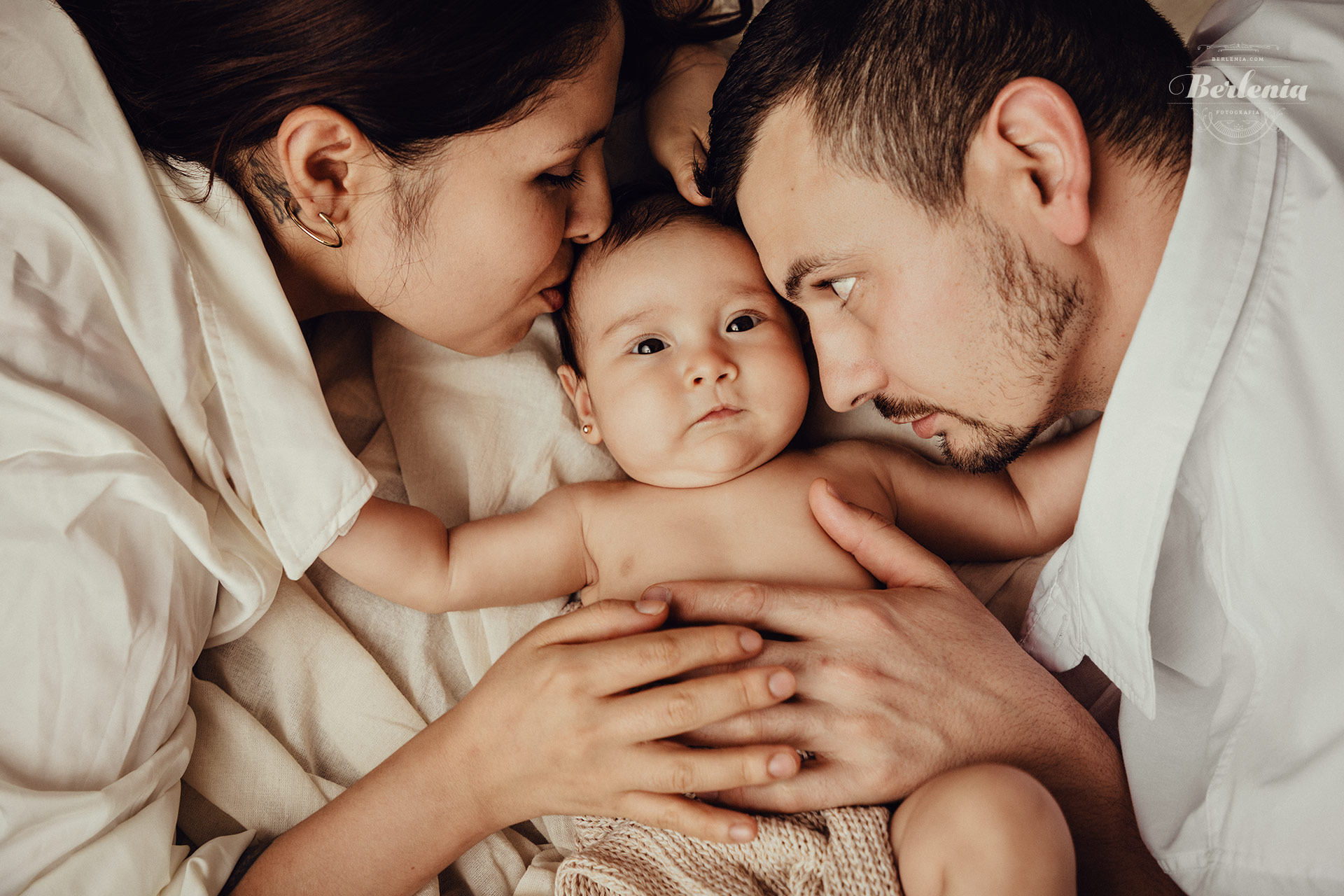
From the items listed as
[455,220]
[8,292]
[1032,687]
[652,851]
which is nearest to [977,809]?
[1032,687]

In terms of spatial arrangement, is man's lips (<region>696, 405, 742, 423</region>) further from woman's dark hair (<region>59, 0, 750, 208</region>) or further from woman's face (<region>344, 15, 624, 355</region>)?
woman's dark hair (<region>59, 0, 750, 208</region>)

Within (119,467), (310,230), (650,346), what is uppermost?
(310,230)

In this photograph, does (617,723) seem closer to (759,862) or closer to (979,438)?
(759,862)

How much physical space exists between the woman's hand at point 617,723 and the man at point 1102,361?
103 mm

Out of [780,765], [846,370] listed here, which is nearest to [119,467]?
[780,765]

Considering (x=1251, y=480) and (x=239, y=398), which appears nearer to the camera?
(x=1251, y=480)

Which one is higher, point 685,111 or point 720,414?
point 685,111

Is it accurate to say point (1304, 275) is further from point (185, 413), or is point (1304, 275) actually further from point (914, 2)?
point (185, 413)

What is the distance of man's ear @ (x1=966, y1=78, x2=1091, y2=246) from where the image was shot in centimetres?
126

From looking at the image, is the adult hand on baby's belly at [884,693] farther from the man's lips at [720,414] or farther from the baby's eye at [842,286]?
the baby's eye at [842,286]

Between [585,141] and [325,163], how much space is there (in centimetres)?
48

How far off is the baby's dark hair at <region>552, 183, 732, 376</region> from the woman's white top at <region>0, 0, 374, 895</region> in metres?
0.60

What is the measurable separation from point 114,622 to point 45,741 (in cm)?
20

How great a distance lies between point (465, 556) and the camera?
1699mm
